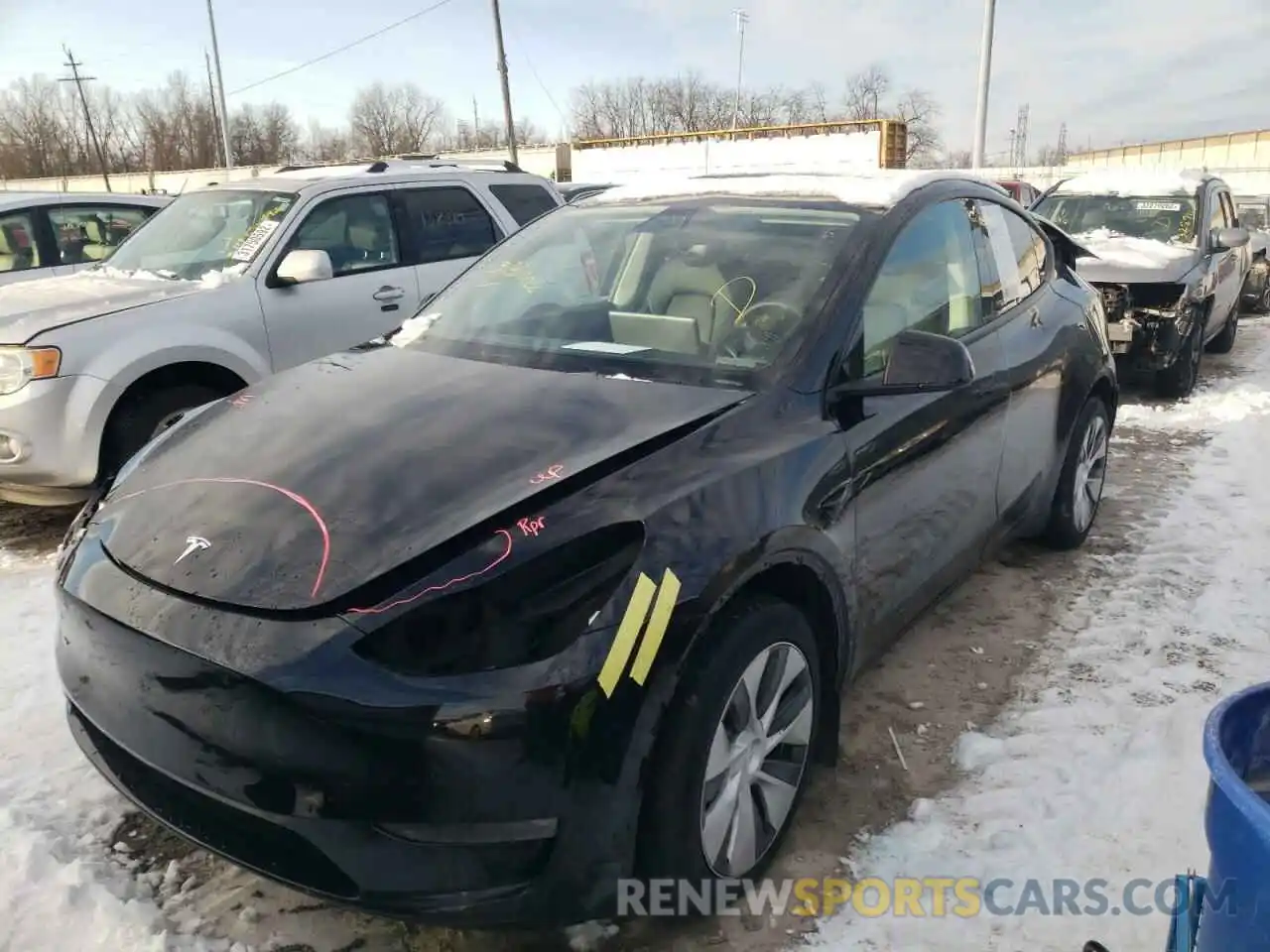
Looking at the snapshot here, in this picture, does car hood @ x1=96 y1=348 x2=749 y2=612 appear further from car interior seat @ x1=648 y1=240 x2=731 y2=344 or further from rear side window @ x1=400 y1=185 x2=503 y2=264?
rear side window @ x1=400 y1=185 x2=503 y2=264

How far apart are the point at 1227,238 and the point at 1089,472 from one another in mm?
4977

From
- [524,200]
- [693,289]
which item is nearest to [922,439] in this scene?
[693,289]

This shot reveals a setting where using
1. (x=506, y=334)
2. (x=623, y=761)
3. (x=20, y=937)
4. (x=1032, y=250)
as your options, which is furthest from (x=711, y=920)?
(x=1032, y=250)

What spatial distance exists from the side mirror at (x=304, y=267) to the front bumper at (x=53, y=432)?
3.93 feet

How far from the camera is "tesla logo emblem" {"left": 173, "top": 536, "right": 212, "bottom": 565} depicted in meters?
2.10

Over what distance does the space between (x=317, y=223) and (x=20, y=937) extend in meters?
4.41

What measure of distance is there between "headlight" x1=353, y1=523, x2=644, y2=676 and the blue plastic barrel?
1.08 meters

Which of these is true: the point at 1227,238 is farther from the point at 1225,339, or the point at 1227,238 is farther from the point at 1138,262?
the point at 1225,339

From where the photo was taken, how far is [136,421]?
4867mm

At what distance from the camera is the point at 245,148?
3049 inches

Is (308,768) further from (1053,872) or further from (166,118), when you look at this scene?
(166,118)

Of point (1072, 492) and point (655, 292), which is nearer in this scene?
point (655, 292)

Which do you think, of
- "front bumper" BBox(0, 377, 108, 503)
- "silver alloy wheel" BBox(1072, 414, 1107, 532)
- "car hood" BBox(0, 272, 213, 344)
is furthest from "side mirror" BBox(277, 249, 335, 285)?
"silver alloy wheel" BBox(1072, 414, 1107, 532)

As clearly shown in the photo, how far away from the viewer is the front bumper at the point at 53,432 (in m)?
4.57
